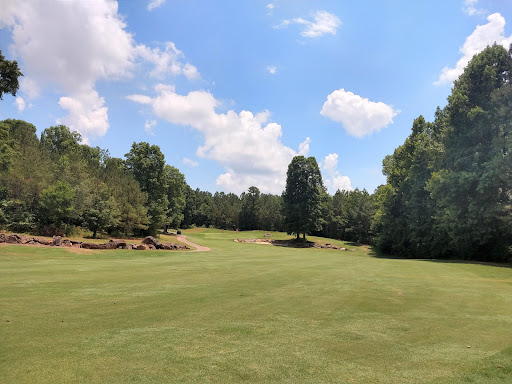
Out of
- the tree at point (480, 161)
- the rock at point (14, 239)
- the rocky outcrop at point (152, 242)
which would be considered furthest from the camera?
the rocky outcrop at point (152, 242)

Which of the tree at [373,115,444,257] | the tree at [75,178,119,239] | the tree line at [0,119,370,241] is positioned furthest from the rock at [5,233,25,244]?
the tree at [373,115,444,257]

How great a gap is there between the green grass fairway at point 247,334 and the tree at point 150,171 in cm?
5077

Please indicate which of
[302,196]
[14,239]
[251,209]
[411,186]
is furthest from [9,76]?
[251,209]

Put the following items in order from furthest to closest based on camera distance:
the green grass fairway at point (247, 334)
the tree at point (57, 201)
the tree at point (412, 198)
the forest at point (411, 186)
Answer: the tree at point (412, 198) < the tree at point (57, 201) < the forest at point (411, 186) < the green grass fairway at point (247, 334)

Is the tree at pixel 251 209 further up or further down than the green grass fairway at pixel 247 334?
further up

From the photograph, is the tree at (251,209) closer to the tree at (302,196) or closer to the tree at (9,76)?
the tree at (302,196)

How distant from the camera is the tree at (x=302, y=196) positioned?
62.7m

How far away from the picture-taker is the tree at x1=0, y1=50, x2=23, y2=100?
2506 cm

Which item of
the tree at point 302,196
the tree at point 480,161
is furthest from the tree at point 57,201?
the tree at point 480,161

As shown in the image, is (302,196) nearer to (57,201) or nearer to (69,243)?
(57,201)

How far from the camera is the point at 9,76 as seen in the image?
83.8ft

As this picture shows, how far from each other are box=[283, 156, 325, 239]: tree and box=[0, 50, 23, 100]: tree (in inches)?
1882

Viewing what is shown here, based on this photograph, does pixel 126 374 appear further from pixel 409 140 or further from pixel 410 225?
pixel 409 140

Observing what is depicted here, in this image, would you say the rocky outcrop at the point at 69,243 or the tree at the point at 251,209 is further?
the tree at the point at 251,209
